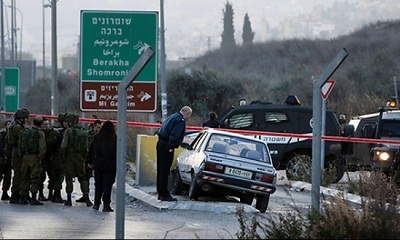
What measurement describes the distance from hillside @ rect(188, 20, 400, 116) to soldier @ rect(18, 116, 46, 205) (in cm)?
2109

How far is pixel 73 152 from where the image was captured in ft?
62.5

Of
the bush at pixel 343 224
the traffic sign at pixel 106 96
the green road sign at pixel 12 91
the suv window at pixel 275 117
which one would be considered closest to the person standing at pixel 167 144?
the traffic sign at pixel 106 96

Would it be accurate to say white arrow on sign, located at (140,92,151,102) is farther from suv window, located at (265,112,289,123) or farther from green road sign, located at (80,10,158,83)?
suv window, located at (265,112,289,123)

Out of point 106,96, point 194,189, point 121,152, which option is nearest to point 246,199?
point 194,189

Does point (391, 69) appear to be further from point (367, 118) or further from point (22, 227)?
point (22, 227)

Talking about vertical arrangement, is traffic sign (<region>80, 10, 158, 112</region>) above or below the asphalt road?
above

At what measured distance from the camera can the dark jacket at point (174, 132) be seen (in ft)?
61.9

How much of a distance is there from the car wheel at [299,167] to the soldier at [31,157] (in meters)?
8.59

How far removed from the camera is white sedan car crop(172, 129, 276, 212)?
18.7 metres

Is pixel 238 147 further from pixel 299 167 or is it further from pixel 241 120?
pixel 241 120

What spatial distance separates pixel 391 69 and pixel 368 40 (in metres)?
24.1

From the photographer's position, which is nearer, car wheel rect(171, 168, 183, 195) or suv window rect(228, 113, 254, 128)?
car wheel rect(171, 168, 183, 195)

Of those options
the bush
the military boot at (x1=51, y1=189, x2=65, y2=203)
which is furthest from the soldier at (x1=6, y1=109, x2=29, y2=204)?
the bush

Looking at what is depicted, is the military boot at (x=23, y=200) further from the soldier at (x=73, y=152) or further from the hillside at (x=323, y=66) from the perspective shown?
the hillside at (x=323, y=66)
